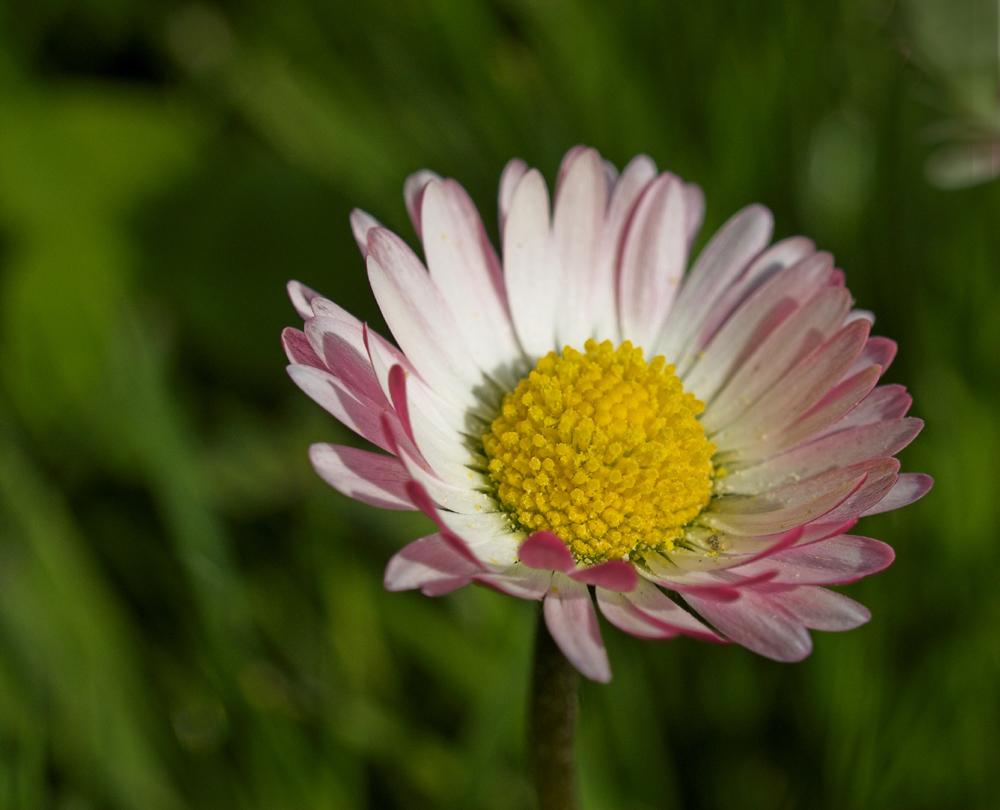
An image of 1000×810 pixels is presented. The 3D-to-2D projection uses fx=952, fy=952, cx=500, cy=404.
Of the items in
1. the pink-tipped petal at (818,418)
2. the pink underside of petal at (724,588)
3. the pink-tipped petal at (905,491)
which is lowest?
the pink underside of petal at (724,588)

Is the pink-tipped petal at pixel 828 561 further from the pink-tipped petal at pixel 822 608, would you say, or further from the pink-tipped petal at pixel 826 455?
the pink-tipped petal at pixel 826 455

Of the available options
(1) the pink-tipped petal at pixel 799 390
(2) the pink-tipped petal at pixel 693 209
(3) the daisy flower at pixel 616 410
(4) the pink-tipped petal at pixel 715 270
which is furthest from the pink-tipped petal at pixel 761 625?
(2) the pink-tipped petal at pixel 693 209

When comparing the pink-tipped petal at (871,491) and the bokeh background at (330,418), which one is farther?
the bokeh background at (330,418)

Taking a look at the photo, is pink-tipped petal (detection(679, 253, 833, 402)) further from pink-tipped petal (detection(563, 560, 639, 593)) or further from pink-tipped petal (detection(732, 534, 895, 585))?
pink-tipped petal (detection(563, 560, 639, 593))

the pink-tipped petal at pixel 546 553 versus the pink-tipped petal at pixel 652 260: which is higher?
the pink-tipped petal at pixel 652 260

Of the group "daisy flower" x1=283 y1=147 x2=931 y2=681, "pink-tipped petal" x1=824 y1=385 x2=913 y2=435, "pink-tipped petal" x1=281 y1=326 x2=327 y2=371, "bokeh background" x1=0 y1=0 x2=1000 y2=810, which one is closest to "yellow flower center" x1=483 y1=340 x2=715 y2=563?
"daisy flower" x1=283 y1=147 x2=931 y2=681

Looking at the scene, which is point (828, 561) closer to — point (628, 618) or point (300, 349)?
point (628, 618)
